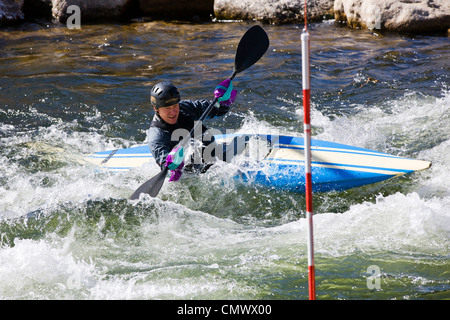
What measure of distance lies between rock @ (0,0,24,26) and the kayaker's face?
26.7 feet

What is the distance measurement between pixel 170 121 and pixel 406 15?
22.3ft

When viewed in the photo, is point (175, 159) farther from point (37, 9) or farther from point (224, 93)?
point (37, 9)

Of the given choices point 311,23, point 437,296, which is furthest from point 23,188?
point 311,23

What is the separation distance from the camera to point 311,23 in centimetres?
1082

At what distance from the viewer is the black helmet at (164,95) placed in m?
4.51

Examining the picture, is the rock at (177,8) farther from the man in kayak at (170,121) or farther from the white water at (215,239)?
the man in kayak at (170,121)

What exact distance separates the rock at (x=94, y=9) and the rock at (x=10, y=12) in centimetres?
78

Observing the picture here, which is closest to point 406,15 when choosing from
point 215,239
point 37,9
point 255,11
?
point 255,11

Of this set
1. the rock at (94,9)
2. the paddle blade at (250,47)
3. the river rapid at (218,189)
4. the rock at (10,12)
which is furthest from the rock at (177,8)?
the paddle blade at (250,47)

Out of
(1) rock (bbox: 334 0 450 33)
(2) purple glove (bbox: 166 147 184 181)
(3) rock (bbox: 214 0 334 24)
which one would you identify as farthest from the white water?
(3) rock (bbox: 214 0 334 24)
